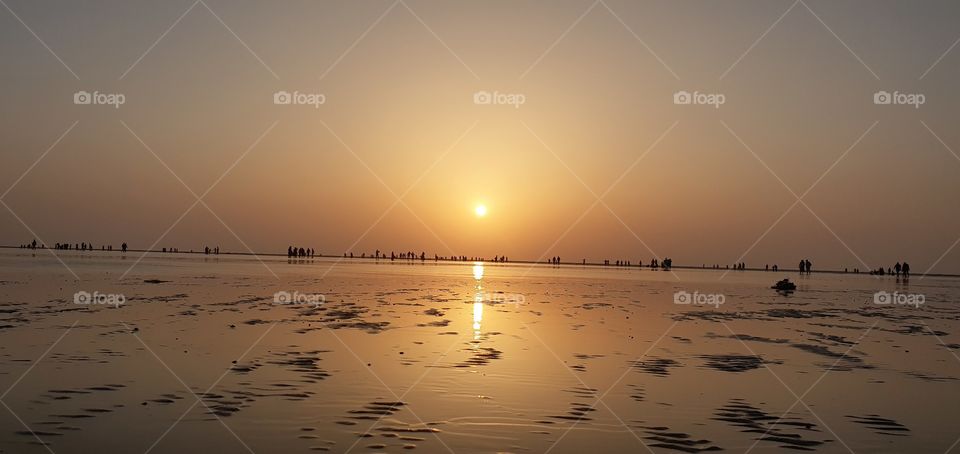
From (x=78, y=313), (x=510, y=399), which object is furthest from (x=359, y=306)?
(x=510, y=399)

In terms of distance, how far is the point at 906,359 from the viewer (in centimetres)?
1881

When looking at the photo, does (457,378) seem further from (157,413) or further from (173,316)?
(173,316)

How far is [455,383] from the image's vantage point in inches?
540

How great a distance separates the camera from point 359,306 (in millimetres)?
30703

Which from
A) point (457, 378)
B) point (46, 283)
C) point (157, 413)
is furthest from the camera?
point (46, 283)

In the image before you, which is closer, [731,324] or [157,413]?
[157,413]

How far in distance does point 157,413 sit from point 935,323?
29447 mm

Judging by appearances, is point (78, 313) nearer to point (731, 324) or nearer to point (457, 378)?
point (457, 378)

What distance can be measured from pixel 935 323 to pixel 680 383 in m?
20.8

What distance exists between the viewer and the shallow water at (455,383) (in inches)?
390

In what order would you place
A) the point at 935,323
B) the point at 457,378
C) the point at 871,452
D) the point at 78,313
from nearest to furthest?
the point at 871,452 → the point at 457,378 → the point at 78,313 → the point at 935,323

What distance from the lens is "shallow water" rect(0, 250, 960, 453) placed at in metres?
9.91

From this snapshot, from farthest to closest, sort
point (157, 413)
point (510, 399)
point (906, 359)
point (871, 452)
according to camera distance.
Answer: point (906, 359) → point (510, 399) → point (157, 413) → point (871, 452)

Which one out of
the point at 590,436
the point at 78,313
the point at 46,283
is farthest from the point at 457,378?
the point at 46,283
